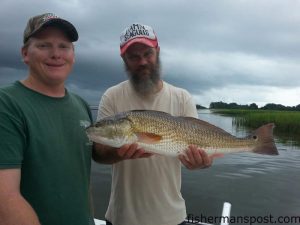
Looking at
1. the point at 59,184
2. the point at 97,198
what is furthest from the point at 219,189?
the point at 59,184

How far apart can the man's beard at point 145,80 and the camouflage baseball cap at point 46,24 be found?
4.07 ft

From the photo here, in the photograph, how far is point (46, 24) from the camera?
301cm

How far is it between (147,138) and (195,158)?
0.58 m

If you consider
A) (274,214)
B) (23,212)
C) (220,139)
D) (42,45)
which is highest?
(42,45)

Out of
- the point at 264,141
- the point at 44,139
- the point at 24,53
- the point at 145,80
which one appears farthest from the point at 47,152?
the point at 264,141

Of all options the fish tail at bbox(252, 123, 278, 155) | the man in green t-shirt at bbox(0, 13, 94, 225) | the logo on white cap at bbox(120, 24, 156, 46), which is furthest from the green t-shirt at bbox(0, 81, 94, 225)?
the fish tail at bbox(252, 123, 278, 155)

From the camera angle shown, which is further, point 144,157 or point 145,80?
point 145,80

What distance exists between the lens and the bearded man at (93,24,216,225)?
3.98 metres

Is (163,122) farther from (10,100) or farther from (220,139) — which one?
(10,100)

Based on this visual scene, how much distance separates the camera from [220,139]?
14.2ft

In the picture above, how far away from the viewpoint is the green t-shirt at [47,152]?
100 inches

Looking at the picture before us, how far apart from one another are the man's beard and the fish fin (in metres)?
0.58

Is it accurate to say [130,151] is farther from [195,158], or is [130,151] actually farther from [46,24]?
[46,24]

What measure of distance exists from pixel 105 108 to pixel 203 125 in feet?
3.94
